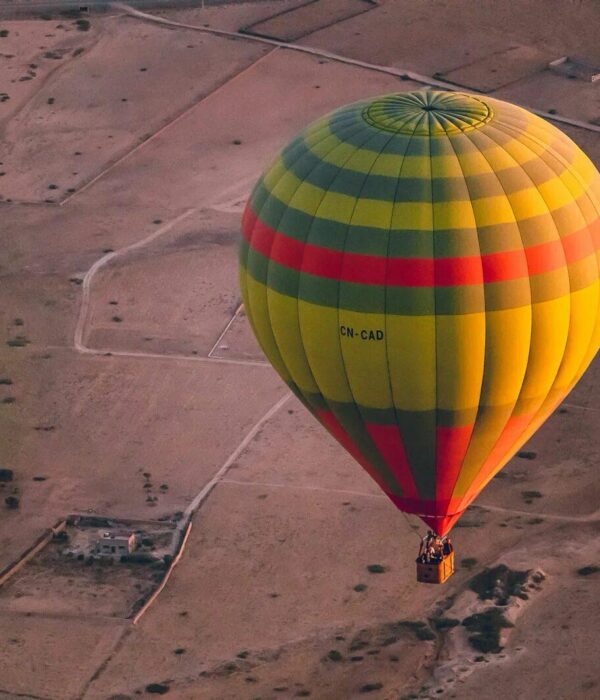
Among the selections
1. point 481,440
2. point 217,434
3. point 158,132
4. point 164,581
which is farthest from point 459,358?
point 158,132

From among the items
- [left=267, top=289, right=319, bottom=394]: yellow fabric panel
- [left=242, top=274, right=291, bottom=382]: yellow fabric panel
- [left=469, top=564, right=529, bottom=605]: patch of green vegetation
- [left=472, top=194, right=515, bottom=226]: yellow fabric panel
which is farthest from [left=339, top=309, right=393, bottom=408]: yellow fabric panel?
[left=469, top=564, right=529, bottom=605]: patch of green vegetation

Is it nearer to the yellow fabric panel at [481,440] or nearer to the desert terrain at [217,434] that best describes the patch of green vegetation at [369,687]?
the desert terrain at [217,434]

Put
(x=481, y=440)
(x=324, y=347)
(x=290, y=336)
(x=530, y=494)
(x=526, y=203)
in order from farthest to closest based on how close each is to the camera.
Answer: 1. (x=530, y=494)
2. (x=481, y=440)
3. (x=290, y=336)
4. (x=324, y=347)
5. (x=526, y=203)

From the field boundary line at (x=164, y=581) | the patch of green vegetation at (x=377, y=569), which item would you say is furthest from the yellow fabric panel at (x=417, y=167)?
the field boundary line at (x=164, y=581)

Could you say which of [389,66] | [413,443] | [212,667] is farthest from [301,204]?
[389,66]

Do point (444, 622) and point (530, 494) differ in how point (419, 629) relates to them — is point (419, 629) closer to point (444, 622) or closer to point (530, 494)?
point (444, 622)
